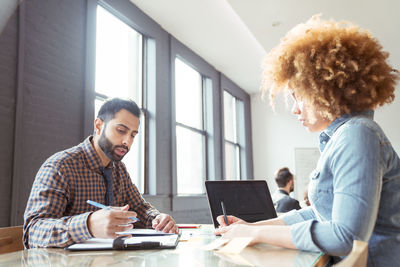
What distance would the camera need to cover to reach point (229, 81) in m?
7.01

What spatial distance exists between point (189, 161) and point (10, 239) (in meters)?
4.20

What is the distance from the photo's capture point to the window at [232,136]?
7.12 metres

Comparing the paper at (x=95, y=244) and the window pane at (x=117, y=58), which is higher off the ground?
the window pane at (x=117, y=58)

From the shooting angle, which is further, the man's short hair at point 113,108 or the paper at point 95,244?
the man's short hair at point 113,108

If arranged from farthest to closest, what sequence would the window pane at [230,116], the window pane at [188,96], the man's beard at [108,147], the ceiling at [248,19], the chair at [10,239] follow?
1. the window pane at [230,116]
2. the window pane at [188,96]
3. the ceiling at [248,19]
4. the man's beard at [108,147]
5. the chair at [10,239]

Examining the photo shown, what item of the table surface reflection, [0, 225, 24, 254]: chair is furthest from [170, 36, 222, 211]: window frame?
the table surface reflection

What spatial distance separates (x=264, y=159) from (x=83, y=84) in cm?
523

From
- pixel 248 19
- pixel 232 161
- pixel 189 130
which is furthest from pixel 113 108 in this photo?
pixel 232 161

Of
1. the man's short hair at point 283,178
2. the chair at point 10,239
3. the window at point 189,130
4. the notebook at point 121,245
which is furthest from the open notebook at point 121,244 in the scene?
the window at point 189,130

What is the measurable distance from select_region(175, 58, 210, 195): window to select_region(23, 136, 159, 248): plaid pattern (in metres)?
3.18

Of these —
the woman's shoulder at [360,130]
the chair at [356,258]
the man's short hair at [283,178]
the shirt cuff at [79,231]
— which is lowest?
the shirt cuff at [79,231]

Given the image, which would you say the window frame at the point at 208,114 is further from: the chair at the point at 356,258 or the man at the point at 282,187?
the chair at the point at 356,258

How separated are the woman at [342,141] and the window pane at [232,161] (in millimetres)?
5860

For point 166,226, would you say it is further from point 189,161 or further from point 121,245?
point 189,161
